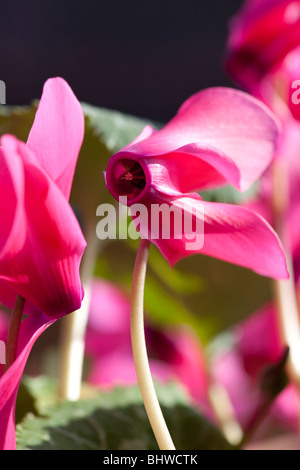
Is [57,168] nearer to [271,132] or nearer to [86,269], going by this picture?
→ [271,132]

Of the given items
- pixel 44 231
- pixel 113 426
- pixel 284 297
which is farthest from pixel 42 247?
pixel 284 297

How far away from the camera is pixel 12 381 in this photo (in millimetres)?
223

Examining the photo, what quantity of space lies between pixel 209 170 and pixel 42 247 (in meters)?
0.07

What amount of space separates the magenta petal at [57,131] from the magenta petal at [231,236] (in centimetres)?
4

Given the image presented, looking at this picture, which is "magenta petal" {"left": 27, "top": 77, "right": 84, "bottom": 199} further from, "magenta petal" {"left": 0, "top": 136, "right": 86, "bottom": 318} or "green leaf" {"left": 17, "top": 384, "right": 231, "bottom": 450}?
"green leaf" {"left": 17, "top": 384, "right": 231, "bottom": 450}

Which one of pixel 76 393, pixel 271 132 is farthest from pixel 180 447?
pixel 271 132

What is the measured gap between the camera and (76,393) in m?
0.41

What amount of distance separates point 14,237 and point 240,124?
101mm

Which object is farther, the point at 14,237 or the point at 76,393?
the point at 76,393

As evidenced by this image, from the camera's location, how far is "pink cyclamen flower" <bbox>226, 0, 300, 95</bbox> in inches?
16.0

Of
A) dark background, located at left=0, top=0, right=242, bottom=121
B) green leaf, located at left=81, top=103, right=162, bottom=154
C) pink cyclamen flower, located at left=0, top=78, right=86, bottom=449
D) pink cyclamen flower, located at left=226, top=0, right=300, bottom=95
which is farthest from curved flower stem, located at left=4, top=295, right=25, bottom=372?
dark background, located at left=0, top=0, right=242, bottom=121

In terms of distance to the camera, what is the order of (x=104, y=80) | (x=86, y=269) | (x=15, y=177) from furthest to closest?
(x=104, y=80)
(x=86, y=269)
(x=15, y=177)

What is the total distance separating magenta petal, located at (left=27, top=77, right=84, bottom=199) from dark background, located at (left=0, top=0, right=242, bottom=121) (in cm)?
204

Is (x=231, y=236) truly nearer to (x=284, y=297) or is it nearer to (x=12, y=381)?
(x=12, y=381)
